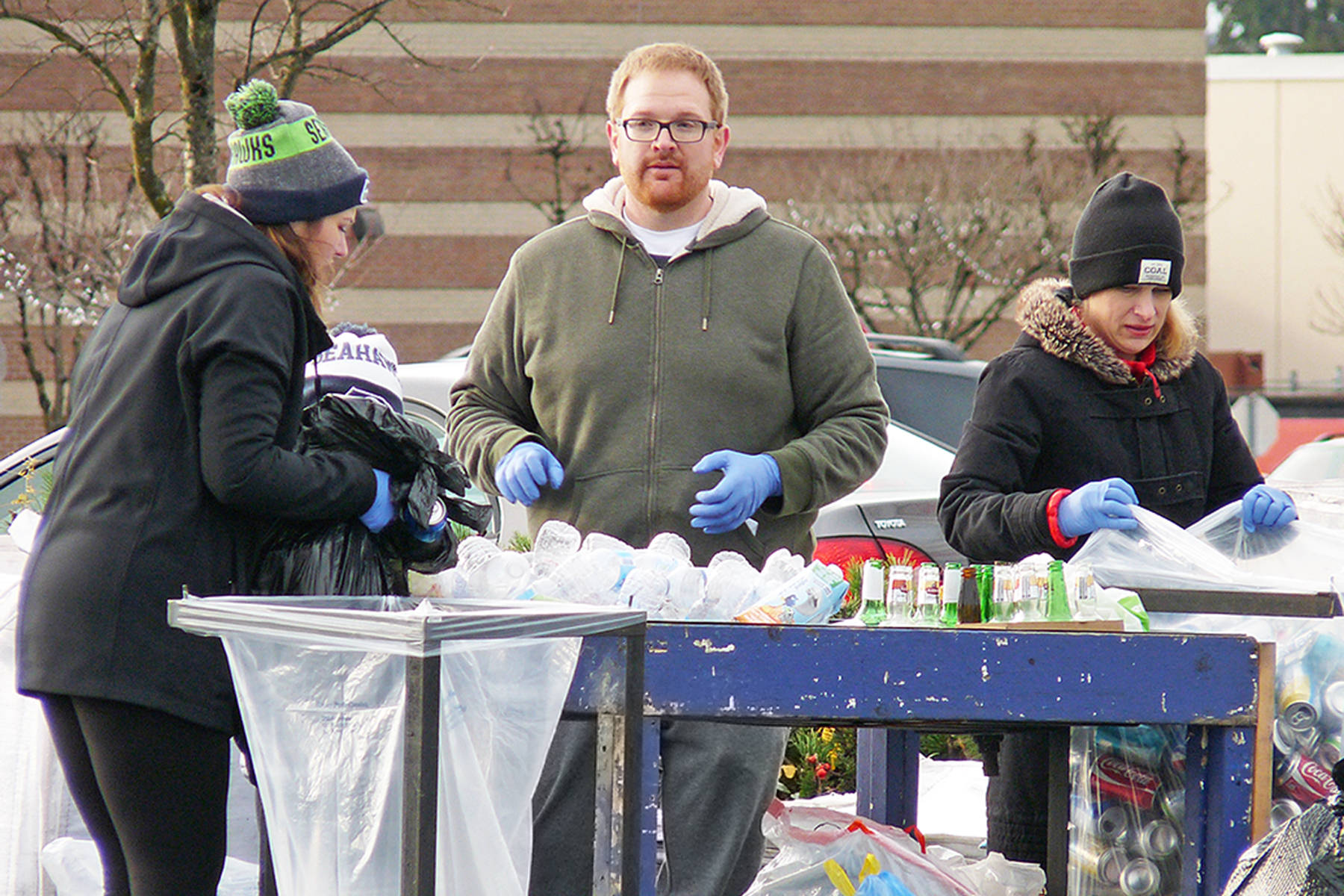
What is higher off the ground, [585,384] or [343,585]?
[585,384]

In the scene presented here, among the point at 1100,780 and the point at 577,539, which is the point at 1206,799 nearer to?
the point at 1100,780

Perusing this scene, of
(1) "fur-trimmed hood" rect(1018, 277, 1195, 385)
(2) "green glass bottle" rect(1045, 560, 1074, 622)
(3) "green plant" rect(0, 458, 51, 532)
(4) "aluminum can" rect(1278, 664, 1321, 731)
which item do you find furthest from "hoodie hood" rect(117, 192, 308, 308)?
(3) "green plant" rect(0, 458, 51, 532)

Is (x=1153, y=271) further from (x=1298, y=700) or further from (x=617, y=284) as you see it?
(x=617, y=284)

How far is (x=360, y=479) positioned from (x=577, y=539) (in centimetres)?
58

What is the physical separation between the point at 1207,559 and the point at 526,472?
1.43m

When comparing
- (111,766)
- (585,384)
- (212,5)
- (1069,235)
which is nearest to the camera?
(111,766)

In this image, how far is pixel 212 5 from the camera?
10500mm

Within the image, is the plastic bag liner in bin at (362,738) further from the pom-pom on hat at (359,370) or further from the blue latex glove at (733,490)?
the pom-pom on hat at (359,370)

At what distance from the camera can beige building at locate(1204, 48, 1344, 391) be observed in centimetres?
3769

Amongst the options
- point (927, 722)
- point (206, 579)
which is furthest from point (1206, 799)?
point (206, 579)

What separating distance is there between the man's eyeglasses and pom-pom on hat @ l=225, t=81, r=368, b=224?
76 centimetres

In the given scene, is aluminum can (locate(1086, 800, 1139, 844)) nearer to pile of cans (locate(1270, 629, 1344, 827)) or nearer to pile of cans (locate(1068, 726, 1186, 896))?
pile of cans (locate(1068, 726, 1186, 896))

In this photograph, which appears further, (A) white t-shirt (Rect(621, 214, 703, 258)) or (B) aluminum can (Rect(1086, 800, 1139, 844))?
(A) white t-shirt (Rect(621, 214, 703, 258))

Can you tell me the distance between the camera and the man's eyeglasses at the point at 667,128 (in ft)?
11.6
